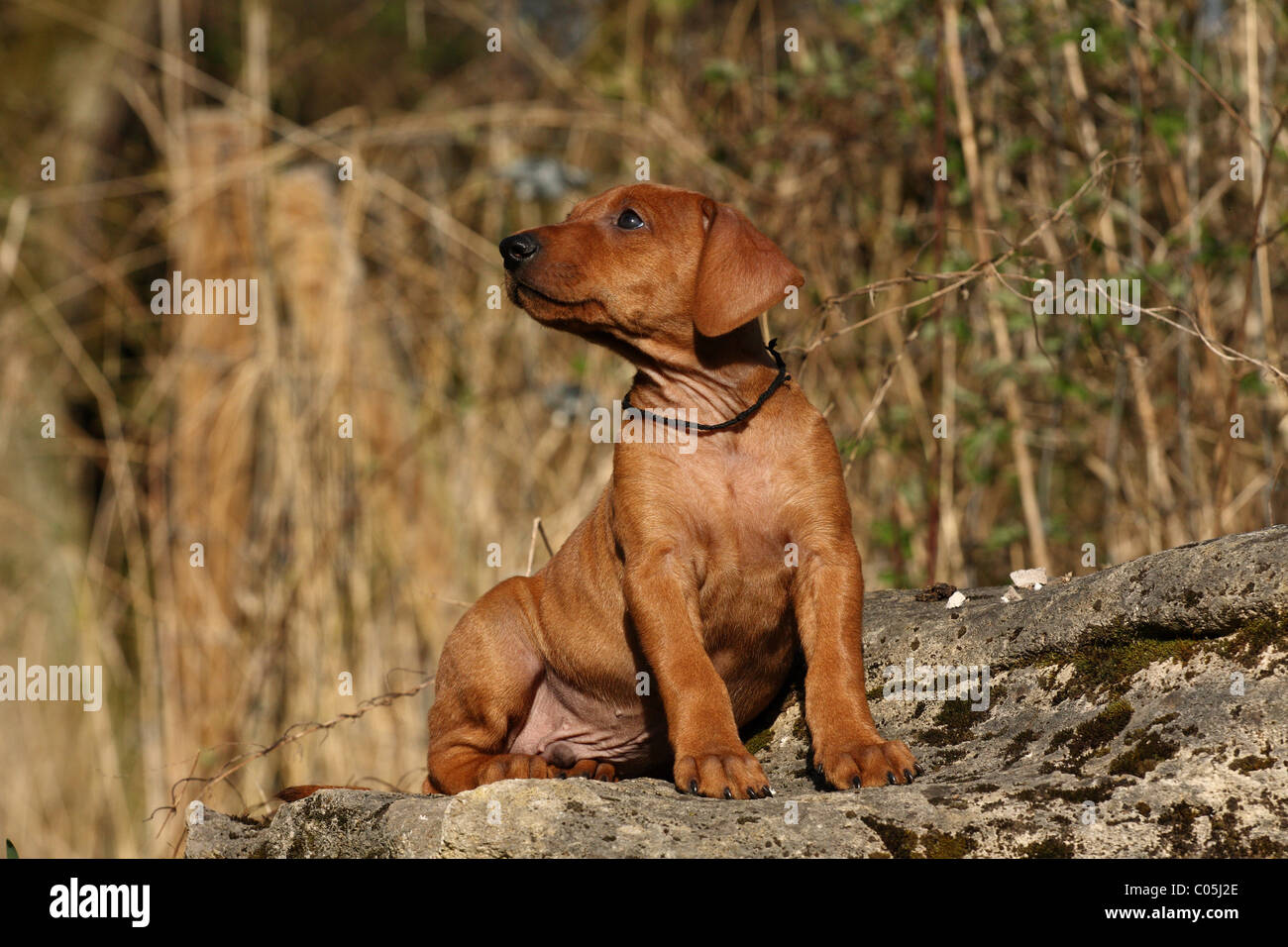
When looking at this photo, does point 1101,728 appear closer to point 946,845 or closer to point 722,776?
point 946,845

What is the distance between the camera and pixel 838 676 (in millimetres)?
3311

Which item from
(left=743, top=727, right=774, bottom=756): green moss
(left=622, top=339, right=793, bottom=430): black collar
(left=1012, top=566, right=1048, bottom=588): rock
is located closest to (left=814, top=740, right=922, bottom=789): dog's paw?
(left=743, top=727, right=774, bottom=756): green moss

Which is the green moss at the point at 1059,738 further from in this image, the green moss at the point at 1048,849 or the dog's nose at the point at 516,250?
the dog's nose at the point at 516,250

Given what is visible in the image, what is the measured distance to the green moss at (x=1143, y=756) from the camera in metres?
2.66

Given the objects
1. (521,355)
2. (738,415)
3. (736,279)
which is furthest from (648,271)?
(521,355)

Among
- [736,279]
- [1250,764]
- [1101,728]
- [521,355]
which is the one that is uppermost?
[521,355]

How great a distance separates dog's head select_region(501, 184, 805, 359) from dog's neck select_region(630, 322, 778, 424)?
48mm

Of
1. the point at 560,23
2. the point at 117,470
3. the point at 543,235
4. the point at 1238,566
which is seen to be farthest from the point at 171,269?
the point at 1238,566

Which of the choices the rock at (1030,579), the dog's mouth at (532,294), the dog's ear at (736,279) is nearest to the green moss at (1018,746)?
the rock at (1030,579)

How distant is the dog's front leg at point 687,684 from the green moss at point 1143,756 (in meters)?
0.75

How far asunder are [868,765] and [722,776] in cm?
34

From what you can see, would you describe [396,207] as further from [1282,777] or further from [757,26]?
[1282,777]

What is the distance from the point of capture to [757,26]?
26.0ft
